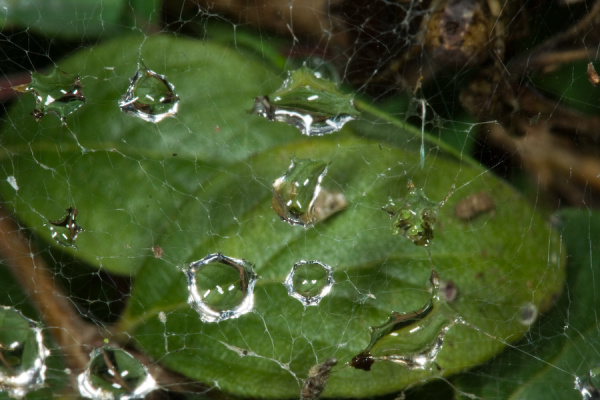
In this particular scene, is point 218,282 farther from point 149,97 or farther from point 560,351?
point 560,351

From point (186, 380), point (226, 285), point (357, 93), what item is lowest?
point (186, 380)

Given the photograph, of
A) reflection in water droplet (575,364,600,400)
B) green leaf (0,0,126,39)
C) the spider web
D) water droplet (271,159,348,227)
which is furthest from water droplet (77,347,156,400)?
reflection in water droplet (575,364,600,400)

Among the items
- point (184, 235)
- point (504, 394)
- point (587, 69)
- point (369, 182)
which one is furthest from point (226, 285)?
point (587, 69)

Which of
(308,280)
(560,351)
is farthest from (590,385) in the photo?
(308,280)

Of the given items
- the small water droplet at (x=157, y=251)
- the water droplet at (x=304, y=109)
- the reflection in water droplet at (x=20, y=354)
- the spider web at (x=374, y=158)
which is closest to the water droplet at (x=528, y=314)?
the spider web at (x=374, y=158)

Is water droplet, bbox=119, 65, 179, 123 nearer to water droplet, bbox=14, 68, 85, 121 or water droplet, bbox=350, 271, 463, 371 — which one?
water droplet, bbox=14, 68, 85, 121

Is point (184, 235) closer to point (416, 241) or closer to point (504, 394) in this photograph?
point (416, 241)

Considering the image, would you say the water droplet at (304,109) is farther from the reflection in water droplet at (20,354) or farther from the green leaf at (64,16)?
the reflection in water droplet at (20,354)
